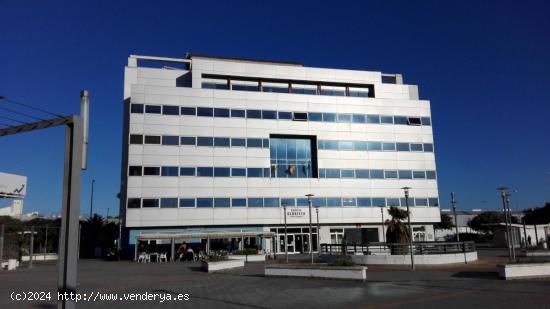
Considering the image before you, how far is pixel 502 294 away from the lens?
13.8 m

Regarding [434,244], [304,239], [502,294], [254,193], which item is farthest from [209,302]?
[304,239]

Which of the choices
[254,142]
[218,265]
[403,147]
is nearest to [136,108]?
[254,142]

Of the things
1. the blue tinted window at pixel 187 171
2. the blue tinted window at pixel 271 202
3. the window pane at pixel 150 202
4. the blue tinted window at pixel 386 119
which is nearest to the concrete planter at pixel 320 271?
the window pane at pixel 150 202

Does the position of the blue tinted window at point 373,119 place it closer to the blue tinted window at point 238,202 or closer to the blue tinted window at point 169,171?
the blue tinted window at point 238,202

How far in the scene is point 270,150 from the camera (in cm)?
4656

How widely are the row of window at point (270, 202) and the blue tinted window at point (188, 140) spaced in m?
5.32

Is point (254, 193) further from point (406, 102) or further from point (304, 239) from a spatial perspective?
point (406, 102)

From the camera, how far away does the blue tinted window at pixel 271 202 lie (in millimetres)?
44969

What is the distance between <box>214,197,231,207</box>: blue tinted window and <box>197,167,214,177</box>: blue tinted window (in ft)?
8.00

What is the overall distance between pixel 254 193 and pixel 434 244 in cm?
2197

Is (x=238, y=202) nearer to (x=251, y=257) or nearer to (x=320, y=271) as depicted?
(x=251, y=257)

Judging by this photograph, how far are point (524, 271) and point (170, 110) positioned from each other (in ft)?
111

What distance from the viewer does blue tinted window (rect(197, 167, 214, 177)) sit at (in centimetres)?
4328

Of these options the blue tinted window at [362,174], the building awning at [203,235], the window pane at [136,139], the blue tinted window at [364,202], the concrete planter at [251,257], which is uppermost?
the window pane at [136,139]
